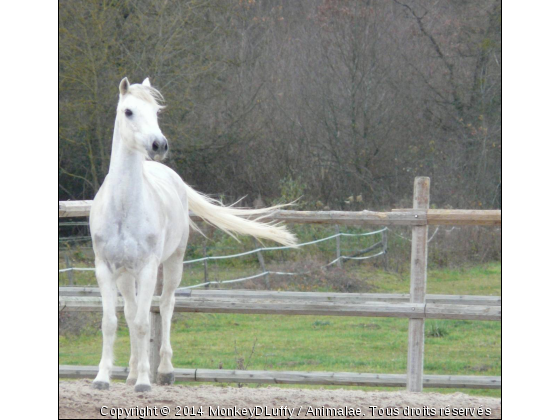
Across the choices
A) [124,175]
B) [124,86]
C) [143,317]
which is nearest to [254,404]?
[143,317]

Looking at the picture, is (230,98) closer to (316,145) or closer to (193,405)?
(316,145)

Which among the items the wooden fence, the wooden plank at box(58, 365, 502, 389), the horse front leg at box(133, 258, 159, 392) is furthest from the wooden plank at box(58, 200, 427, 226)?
the wooden plank at box(58, 365, 502, 389)

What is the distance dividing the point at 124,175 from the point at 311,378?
2094mm

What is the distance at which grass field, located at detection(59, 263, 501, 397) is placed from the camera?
6.49 metres

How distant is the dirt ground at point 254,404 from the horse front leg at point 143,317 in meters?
0.08

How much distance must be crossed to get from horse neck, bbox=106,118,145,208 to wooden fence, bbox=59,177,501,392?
2.85ft

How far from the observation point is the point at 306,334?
25.7ft

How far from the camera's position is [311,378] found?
15.6 feet

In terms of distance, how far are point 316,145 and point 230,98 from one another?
2.05 metres

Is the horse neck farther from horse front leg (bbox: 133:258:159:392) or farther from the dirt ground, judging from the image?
the dirt ground

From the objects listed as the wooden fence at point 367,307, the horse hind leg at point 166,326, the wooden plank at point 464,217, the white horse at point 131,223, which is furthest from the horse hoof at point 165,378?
the wooden plank at point 464,217

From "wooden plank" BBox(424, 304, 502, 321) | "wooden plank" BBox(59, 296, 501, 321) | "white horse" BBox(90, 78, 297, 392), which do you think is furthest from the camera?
"wooden plank" BBox(59, 296, 501, 321)

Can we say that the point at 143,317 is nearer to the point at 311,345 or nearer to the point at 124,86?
the point at 124,86

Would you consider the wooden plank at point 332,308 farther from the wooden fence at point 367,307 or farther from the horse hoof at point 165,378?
the horse hoof at point 165,378
